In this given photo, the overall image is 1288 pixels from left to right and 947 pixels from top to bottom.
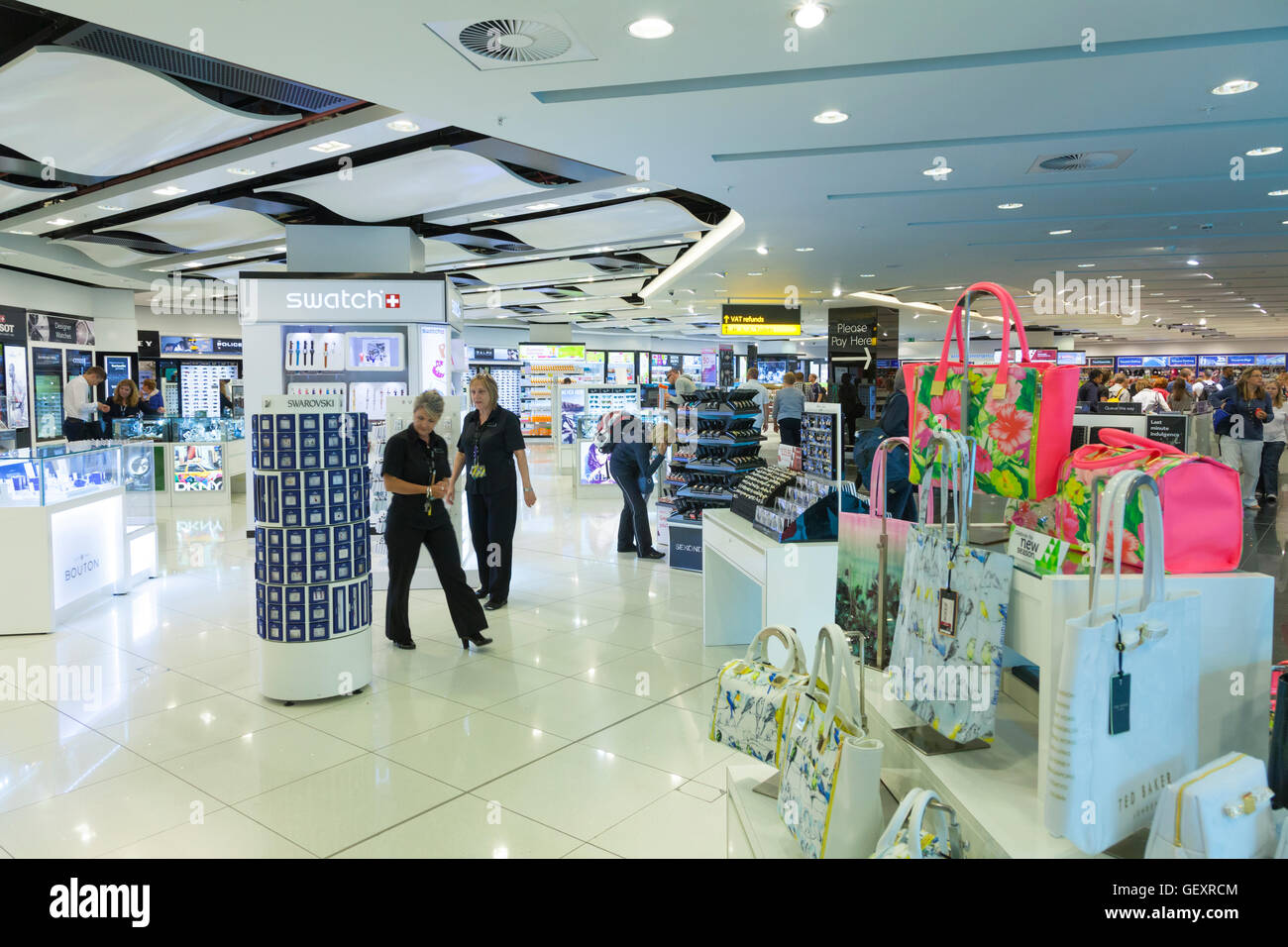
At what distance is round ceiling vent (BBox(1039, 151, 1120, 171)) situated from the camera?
6031mm

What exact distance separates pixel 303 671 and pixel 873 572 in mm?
3342

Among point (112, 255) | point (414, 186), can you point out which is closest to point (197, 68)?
point (414, 186)

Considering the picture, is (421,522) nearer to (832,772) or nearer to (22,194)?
(832,772)

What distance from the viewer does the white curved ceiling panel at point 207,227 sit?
8.98 meters

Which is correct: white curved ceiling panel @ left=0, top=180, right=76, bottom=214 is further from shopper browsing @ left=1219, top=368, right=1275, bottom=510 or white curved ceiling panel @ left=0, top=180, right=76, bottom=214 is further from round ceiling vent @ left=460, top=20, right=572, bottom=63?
shopper browsing @ left=1219, top=368, right=1275, bottom=510

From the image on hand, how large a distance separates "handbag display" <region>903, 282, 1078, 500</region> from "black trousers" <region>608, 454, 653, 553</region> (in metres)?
6.01

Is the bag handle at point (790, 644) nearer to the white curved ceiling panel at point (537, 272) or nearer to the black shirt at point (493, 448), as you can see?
the black shirt at point (493, 448)

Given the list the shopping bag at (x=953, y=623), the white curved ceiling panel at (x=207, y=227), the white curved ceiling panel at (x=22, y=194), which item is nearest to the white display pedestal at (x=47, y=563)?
the white curved ceiling panel at (x=22, y=194)

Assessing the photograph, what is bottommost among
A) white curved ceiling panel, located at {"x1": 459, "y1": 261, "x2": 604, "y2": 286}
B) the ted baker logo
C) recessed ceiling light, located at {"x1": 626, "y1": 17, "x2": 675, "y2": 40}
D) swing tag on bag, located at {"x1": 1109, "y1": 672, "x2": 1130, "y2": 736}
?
swing tag on bag, located at {"x1": 1109, "y1": 672, "x2": 1130, "y2": 736}

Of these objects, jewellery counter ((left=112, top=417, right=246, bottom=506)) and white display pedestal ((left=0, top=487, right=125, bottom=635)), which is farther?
jewellery counter ((left=112, top=417, right=246, bottom=506))

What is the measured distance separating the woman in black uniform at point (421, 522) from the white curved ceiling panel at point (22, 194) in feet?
18.3

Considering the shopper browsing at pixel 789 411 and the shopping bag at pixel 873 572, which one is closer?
the shopping bag at pixel 873 572

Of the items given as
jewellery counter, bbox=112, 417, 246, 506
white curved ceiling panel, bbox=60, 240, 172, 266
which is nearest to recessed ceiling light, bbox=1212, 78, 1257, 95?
white curved ceiling panel, bbox=60, 240, 172, 266
